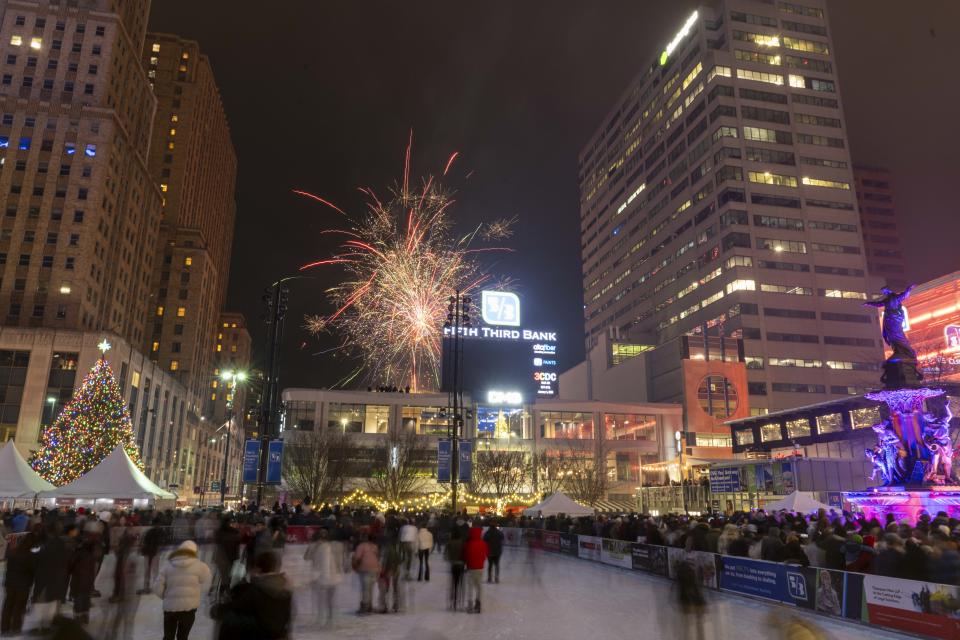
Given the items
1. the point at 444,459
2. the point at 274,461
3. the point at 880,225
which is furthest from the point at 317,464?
the point at 880,225

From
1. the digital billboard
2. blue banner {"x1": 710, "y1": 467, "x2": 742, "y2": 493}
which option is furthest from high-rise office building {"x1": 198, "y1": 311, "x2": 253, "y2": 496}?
the digital billboard

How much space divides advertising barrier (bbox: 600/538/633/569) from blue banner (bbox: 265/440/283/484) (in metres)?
15.3

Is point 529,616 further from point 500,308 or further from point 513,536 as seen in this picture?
point 500,308

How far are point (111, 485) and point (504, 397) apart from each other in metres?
53.4

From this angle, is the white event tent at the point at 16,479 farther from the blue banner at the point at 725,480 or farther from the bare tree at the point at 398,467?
the blue banner at the point at 725,480

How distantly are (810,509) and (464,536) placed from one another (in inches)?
789

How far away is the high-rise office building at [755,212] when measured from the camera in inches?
3898

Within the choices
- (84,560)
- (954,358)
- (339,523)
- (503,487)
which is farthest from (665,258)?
(84,560)

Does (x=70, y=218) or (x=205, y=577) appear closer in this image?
(x=205, y=577)

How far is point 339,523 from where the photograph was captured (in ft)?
76.5

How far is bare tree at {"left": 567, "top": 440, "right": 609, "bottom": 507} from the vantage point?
66312 millimetres

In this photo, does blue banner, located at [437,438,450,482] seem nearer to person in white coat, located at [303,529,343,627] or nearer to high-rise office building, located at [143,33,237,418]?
person in white coat, located at [303,529,343,627]

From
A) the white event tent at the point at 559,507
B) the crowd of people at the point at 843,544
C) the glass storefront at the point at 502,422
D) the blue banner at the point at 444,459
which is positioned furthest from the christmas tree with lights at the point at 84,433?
the glass storefront at the point at 502,422

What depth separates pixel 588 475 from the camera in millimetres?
68188
